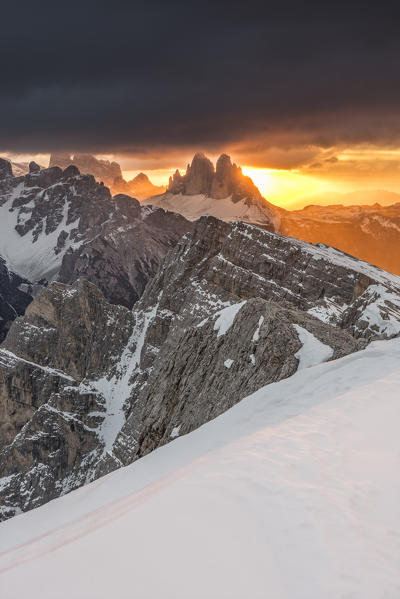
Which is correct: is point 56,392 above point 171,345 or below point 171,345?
below

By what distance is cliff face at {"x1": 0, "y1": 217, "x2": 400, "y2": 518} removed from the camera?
3061cm

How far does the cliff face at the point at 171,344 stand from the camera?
3061 centimetres

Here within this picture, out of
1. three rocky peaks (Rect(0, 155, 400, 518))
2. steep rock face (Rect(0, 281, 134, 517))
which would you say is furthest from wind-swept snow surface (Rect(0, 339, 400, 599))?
steep rock face (Rect(0, 281, 134, 517))

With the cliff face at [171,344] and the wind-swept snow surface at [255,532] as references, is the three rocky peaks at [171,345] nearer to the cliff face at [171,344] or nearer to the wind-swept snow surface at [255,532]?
the cliff face at [171,344]

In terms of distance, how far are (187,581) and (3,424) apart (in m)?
131

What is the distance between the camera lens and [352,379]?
20.1 m

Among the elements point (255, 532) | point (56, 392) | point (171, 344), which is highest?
point (255, 532)

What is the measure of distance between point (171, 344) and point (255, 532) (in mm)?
73769

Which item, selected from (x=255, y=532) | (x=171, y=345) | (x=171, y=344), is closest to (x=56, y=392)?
(x=171, y=344)

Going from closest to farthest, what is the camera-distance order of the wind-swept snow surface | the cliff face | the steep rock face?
the wind-swept snow surface < the cliff face < the steep rock face

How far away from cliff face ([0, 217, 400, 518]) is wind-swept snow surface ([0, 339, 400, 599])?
41.9 ft

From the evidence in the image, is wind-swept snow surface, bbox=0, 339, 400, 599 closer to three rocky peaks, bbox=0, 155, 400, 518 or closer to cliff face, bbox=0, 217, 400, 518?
cliff face, bbox=0, 217, 400, 518

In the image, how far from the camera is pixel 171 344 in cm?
8206

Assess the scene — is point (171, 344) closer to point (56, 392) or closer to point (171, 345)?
point (171, 345)
